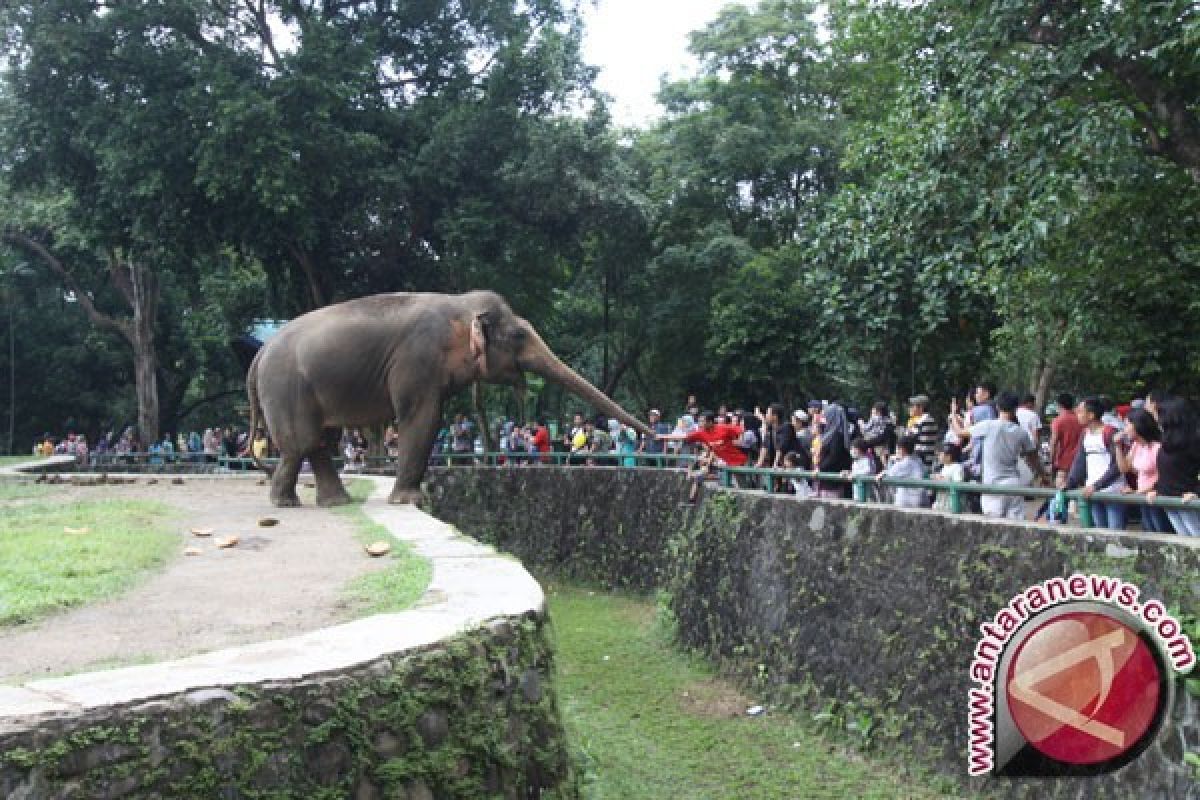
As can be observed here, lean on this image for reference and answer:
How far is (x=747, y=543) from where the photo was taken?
11539 millimetres

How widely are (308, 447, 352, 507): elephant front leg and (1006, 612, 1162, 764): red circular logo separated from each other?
801cm

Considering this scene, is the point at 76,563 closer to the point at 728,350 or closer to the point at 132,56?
the point at 132,56

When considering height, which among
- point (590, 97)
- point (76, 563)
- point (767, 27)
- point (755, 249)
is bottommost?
point (76, 563)

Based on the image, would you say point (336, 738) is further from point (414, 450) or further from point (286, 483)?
point (286, 483)

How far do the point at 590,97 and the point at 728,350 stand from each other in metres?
6.59

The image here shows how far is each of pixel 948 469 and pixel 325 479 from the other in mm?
6745

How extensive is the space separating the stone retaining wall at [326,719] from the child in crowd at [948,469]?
4.74 m

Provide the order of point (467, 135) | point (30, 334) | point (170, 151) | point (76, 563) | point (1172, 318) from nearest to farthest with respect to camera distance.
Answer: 1. point (76, 563)
2. point (1172, 318)
3. point (170, 151)
4. point (467, 135)
5. point (30, 334)

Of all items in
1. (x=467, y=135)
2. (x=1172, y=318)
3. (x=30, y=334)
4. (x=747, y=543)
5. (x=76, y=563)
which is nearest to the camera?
(x=76, y=563)

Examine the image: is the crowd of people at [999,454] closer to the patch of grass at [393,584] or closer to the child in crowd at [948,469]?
the child in crowd at [948,469]

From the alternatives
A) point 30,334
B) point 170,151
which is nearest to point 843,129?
point 170,151

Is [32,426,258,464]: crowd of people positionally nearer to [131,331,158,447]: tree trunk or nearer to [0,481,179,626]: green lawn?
[131,331,158,447]: tree trunk

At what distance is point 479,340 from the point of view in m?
12.2

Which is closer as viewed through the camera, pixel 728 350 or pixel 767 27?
pixel 728 350
